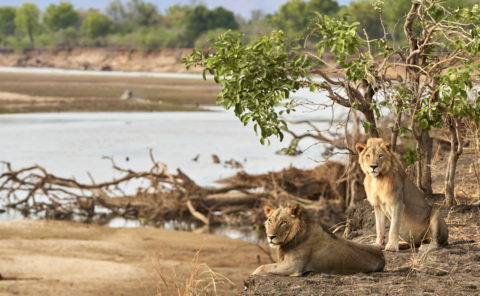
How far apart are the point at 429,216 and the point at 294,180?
11.2m

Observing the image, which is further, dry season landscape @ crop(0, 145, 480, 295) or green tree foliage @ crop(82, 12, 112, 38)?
green tree foliage @ crop(82, 12, 112, 38)

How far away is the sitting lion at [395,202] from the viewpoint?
6.55 meters

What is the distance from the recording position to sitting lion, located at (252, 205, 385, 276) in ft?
19.6

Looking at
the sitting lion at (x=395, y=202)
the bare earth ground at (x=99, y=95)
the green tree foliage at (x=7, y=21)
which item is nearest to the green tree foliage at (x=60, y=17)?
the green tree foliage at (x=7, y=21)

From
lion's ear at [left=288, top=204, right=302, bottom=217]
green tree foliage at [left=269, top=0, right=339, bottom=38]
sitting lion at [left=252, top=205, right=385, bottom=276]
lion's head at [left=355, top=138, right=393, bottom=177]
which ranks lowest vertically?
sitting lion at [left=252, top=205, right=385, bottom=276]

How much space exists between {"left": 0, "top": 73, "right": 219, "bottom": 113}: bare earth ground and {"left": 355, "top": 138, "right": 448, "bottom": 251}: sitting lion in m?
33.1

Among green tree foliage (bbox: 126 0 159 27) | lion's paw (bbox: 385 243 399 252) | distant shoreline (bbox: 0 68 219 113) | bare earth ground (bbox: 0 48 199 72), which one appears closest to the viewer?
lion's paw (bbox: 385 243 399 252)

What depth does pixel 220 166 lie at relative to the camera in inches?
927

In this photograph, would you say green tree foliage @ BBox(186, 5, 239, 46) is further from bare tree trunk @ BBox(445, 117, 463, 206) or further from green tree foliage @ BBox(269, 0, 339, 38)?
bare tree trunk @ BBox(445, 117, 463, 206)

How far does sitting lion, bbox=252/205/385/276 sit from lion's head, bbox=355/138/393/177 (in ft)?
2.08

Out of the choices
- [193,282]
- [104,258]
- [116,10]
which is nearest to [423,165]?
[193,282]

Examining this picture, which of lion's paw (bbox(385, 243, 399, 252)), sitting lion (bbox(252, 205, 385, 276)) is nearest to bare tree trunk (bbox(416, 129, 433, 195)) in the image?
lion's paw (bbox(385, 243, 399, 252))

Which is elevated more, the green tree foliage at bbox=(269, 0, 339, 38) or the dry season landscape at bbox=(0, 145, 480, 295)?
the green tree foliage at bbox=(269, 0, 339, 38)

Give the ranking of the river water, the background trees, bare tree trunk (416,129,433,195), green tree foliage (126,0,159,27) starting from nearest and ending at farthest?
the background trees, bare tree trunk (416,129,433,195), the river water, green tree foliage (126,0,159,27)
